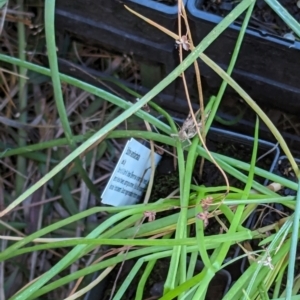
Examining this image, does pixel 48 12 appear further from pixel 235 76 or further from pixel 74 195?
pixel 74 195

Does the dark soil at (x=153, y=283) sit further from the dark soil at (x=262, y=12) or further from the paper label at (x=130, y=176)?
the dark soil at (x=262, y=12)

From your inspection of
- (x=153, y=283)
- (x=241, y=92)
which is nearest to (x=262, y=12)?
(x=241, y=92)

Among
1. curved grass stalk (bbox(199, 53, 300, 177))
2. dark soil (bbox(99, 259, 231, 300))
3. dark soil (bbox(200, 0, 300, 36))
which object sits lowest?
dark soil (bbox(99, 259, 231, 300))

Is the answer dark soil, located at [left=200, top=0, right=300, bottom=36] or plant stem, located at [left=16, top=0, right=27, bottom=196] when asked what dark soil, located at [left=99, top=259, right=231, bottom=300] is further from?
dark soil, located at [left=200, top=0, right=300, bottom=36]

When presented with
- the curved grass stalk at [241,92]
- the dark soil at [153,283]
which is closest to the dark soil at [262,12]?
the curved grass stalk at [241,92]

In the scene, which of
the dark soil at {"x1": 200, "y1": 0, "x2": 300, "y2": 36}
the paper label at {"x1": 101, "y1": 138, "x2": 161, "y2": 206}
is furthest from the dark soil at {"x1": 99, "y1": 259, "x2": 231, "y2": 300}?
the dark soil at {"x1": 200, "y1": 0, "x2": 300, "y2": 36}
